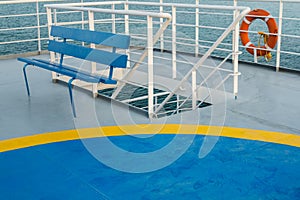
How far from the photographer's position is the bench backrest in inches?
174

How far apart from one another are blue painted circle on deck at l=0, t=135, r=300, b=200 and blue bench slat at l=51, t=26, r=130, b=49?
106 centimetres

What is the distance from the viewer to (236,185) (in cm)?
311

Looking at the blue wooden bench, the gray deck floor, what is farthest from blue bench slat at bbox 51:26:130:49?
the gray deck floor

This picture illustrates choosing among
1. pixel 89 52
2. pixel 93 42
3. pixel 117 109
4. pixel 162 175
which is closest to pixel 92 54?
pixel 89 52

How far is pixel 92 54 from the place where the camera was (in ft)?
15.6

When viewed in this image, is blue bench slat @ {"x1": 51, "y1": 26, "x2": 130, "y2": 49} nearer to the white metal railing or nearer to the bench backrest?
the bench backrest

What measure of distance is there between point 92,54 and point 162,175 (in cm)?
187

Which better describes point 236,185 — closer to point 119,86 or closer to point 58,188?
point 58,188

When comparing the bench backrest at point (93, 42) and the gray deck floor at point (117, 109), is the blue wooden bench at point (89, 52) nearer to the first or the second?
the bench backrest at point (93, 42)

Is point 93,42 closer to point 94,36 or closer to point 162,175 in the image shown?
point 94,36

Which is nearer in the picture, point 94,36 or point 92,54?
point 92,54

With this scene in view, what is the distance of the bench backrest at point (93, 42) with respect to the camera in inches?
174

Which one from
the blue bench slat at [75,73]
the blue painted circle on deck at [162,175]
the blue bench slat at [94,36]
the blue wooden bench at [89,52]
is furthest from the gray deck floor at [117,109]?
the blue bench slat at [94,36]

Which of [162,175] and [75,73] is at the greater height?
[75,73]
